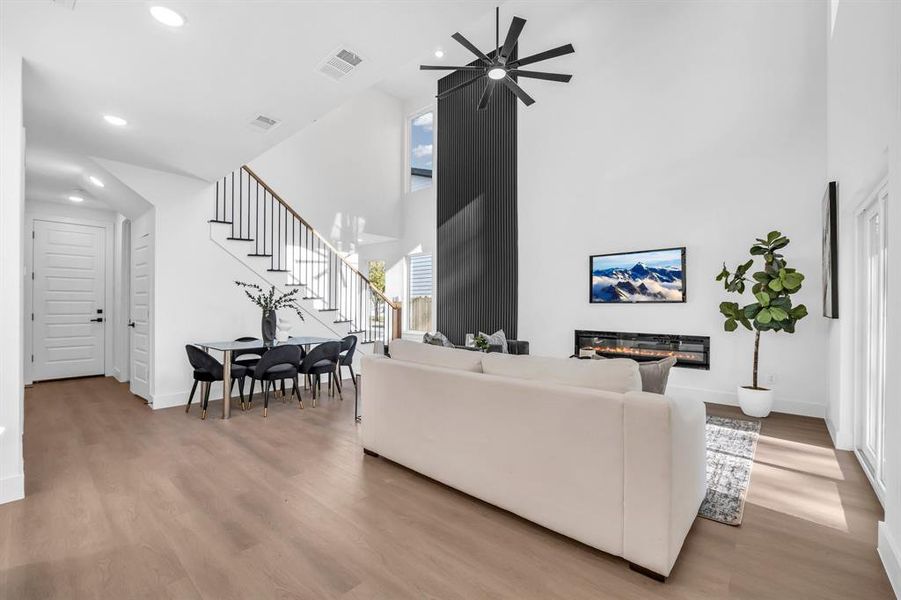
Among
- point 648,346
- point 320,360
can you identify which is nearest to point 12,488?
point 320,360

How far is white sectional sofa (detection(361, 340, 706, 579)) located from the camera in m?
1.82

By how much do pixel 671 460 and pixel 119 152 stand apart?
5643 mm

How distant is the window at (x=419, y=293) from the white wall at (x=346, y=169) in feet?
2.81

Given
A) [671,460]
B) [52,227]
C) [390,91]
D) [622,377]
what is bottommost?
[671,460]

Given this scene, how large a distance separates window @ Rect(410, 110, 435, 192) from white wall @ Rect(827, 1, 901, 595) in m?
6.54

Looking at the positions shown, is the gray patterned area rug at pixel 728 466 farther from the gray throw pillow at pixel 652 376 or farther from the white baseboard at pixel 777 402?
the gray throw pillow at pixel 652 376

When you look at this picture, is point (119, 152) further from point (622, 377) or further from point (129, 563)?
point (622, 377)

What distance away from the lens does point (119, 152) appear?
441 centimetres

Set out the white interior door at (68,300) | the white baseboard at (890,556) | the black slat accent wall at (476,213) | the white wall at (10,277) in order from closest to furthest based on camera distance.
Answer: the white baseboard at (890,556) → the white wall at (10,277) → the white interior door at (68,300) → the black slat accent wall at (476,213)

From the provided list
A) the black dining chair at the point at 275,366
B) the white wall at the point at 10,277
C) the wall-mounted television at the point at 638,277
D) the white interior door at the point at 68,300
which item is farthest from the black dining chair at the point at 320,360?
the white interior door at the point at 68,300

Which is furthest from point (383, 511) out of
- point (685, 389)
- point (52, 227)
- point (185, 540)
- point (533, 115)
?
point (52, 227)

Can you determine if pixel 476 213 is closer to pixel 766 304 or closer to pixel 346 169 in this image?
pixel 346 169

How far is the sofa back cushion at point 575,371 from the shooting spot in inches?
78.7

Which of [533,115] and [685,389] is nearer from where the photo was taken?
[685,389]
